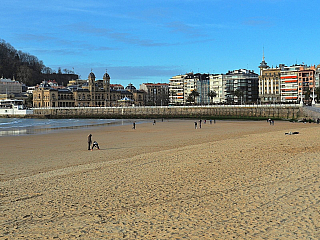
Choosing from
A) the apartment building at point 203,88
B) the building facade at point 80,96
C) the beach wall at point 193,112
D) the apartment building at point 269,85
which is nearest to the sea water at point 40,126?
the beach wall at point 193,112

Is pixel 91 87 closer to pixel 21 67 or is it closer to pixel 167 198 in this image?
pixel 21 67

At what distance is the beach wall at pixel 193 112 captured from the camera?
214 ft

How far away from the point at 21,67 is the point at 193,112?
125805mm

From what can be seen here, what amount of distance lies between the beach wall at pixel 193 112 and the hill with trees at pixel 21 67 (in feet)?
280

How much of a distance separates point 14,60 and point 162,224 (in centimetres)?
18606

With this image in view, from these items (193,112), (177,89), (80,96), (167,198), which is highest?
(177,89)

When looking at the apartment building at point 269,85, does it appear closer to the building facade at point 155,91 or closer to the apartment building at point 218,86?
the apartment building at point 218,86

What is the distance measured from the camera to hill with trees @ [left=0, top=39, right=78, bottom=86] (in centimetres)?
17400

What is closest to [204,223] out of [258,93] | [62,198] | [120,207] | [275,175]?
[120,207]

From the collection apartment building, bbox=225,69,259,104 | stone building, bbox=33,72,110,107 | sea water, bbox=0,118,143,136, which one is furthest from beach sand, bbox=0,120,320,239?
stone building, bbox=33,72,110,107

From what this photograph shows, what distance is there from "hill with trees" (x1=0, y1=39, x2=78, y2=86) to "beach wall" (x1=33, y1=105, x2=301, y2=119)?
280 ft

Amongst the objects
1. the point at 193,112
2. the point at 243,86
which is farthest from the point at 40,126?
the point at 243,86

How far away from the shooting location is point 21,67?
177 meters

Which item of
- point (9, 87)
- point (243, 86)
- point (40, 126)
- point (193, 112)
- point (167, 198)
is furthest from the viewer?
point (9, 87)
